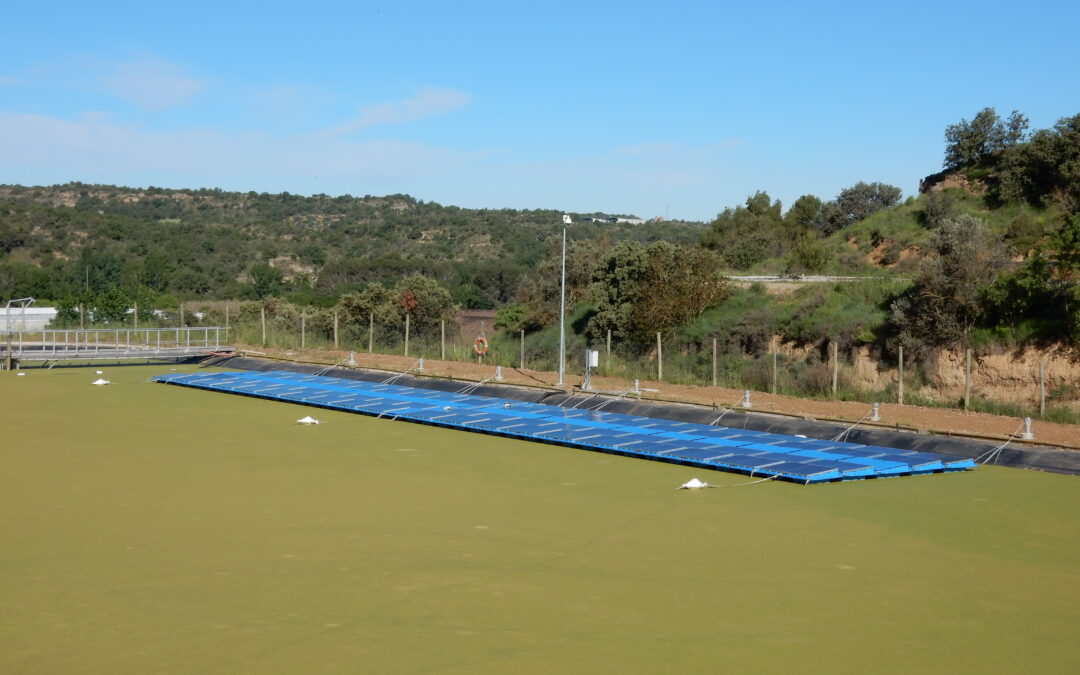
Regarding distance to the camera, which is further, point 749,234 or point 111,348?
point 749,234

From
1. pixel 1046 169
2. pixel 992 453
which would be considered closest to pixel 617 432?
pixel 992 453

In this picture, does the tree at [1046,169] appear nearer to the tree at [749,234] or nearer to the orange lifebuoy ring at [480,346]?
the tree at [749,234]

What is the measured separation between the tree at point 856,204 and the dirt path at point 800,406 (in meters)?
32.1

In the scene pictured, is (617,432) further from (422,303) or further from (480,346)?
(422,303)

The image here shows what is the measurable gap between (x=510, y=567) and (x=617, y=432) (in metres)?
8.94

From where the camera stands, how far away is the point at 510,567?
10.1 metres

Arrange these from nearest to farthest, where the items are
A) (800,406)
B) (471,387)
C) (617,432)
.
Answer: (617,432), (800,406), (471,387)

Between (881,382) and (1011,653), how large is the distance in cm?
1711

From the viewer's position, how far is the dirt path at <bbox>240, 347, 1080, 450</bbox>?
1822cm

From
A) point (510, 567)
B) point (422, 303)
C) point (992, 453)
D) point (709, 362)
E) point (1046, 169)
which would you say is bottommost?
point (510, 567)

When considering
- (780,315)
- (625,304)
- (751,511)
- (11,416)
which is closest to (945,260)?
(780,315)

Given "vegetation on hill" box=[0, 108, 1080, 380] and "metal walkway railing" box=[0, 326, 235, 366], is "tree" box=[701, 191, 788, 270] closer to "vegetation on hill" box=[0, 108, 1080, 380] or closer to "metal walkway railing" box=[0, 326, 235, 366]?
"vegetation on hill" box=[0, 108, 1080, 380]

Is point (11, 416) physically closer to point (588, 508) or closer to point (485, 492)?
point (485, 492)

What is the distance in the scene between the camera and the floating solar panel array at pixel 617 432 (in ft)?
50.8
